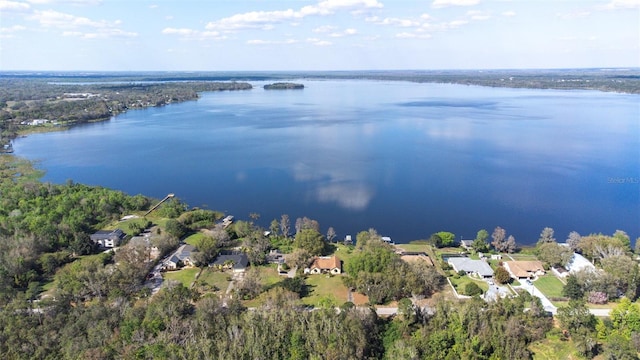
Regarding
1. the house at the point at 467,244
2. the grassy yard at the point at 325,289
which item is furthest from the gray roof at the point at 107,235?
the house at the point at 467,244

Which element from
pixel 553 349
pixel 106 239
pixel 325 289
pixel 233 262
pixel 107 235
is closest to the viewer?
pixel 553 349

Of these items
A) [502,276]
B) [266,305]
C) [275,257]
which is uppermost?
[266,305]

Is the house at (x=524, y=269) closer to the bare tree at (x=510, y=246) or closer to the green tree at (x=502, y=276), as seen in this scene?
the green tree at (x=502, y=276)

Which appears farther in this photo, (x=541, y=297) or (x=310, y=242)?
(x=310, y=242)

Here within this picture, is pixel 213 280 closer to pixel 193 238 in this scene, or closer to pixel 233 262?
pixel 233 262

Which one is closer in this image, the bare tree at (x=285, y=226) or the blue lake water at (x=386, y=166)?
the bare tree at (x=285, y=226)

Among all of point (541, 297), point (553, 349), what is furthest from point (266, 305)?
point (541, 297)
